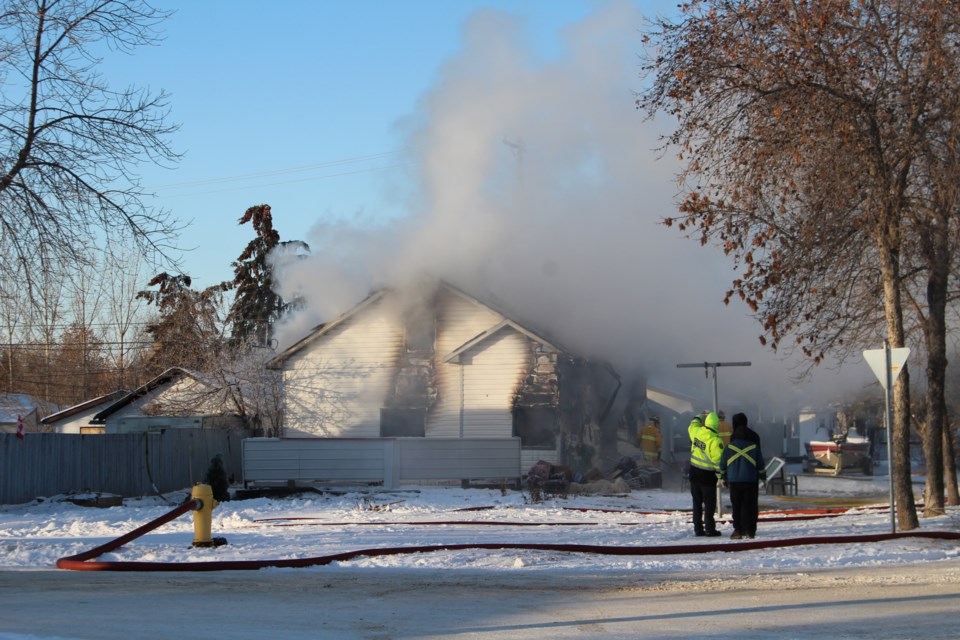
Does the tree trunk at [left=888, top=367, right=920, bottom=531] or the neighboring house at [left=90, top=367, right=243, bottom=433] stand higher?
the neighboring house at [left=90, top=367, right=243, bottom=433]

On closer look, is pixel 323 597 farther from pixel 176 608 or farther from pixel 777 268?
pixel 777 268

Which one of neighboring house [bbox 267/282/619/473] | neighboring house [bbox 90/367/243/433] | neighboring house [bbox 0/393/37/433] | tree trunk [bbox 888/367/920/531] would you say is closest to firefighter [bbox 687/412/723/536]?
tree trunk [bbox 888/367/920/531]

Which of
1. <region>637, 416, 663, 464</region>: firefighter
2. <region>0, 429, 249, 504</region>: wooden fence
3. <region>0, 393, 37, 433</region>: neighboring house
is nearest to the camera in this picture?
<region>0, 429, 249, 504</region>: wooden fence

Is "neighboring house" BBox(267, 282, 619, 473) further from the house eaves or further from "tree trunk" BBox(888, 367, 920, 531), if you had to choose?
"tree trunk" BBox(888, 367, 920, 531)

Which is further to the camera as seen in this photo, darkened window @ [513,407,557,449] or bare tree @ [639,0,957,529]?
darkened window @ [513,407,557,449]

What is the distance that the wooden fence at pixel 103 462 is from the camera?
68.9 ft

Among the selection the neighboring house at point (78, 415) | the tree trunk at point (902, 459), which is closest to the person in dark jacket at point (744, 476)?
the tree trunk at point (902, 459)

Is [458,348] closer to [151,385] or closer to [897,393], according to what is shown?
[151,385]

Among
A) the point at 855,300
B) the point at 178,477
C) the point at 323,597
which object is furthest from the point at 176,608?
the point at 178,477

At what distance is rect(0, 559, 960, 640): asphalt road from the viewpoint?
275 inches

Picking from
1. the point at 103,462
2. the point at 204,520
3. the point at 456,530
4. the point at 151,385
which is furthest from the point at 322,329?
the point at 204,520

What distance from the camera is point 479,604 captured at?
8.23 metres

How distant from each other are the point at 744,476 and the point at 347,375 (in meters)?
18.7

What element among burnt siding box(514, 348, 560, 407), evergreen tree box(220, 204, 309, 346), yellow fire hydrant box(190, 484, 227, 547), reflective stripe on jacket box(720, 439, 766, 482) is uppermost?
evergreen tree box(220, 204, 309, 346)
